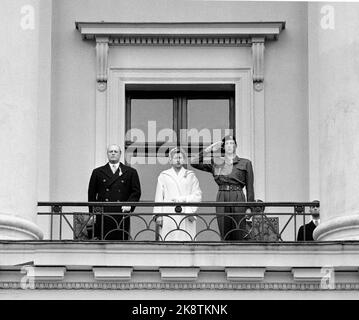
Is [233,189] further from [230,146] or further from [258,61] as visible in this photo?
[258,61]

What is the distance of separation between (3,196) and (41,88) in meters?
5.26

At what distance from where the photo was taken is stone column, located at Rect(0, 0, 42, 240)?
2459cm

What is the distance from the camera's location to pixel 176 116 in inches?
1189

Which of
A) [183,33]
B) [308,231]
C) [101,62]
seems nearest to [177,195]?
[308,231]

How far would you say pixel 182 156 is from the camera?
25.7 m

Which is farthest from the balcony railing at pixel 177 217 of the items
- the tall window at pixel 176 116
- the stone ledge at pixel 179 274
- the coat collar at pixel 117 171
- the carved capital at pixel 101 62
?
the carved capital at pixel 101 62

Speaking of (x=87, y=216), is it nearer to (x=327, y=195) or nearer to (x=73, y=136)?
(x=73, y=136)

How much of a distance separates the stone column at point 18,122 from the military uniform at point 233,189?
2747mm

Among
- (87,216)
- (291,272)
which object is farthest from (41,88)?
(291,272)

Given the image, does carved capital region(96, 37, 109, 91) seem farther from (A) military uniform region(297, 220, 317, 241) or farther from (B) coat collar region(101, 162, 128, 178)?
(A) military uniform region(297, 220, 317, 241)
